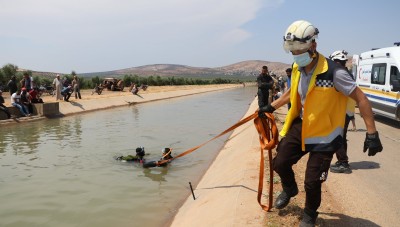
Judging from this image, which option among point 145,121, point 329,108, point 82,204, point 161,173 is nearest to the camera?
point 329,108

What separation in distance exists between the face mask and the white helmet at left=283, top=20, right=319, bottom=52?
0.08m

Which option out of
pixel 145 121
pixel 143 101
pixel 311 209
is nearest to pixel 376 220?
pixel 311 209

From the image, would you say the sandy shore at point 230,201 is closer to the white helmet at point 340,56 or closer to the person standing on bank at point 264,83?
the white helmet at point 340,56

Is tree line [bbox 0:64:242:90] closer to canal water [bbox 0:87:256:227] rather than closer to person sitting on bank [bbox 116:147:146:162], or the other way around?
canal water [bbox 0:87:256:227]

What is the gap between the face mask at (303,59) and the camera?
3.95 meters

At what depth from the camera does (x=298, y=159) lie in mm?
4316

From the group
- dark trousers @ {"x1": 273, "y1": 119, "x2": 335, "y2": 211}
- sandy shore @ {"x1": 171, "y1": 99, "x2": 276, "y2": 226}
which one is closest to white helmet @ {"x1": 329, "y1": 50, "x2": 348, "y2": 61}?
sandy shore @ {"x1": 171, "y1": 99, "x2": 276, "y2": 226}

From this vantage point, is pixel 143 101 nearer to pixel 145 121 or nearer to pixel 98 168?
pixel 145 121

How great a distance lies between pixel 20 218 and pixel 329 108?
5790mm

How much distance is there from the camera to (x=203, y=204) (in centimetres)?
636

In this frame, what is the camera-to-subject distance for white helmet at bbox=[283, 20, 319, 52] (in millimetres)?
3891

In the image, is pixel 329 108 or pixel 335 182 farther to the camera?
pixel 335 182

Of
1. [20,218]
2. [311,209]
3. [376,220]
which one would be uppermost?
[311,209]

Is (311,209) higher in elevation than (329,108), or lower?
lower
